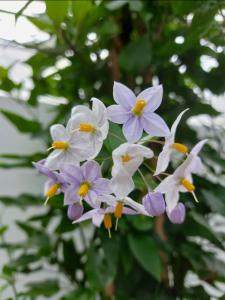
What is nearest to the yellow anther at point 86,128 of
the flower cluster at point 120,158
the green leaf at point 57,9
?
the flower cluster at point 120,158

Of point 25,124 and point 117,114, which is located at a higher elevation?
point 117,114

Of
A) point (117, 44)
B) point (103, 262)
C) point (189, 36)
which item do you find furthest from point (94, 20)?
point (103, 262)

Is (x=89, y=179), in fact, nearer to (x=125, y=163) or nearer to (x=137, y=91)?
(x=125, y=163)

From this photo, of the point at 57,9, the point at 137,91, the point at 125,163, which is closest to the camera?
the point at 125,163

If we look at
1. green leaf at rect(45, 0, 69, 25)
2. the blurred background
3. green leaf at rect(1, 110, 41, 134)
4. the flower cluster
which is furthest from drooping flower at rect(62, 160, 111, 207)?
green leaf at rect(1, 110, 41, 134)

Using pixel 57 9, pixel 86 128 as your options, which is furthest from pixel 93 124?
pixel 57 9

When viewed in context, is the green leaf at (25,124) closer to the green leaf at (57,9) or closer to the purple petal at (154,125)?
the green leaf at (57,9)
